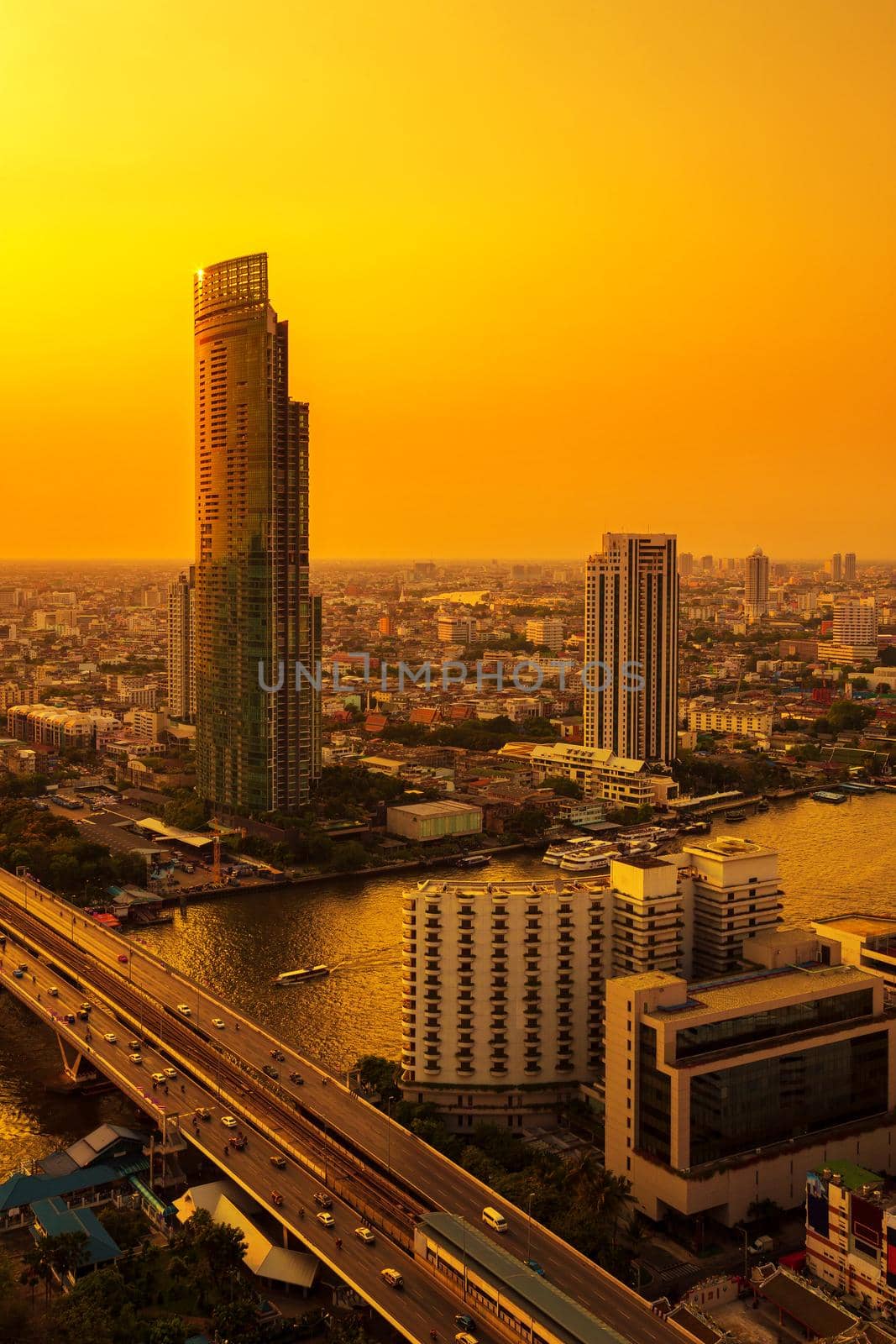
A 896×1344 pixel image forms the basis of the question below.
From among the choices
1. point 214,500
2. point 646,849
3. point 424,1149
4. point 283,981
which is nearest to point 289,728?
point 214,500

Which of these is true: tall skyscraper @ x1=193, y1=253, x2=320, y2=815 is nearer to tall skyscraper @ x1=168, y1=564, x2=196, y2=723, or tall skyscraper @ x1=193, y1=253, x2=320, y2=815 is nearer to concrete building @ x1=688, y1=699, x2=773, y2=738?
tall skyscraper @ x1=168, y1=564, x2=196, y2=723

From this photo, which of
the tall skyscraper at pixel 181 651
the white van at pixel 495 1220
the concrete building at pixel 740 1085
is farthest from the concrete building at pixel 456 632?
the white van at pixel 495 1220

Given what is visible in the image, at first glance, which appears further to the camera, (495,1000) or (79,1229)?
(495,1000)

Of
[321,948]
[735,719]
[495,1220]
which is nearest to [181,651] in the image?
[735,719]

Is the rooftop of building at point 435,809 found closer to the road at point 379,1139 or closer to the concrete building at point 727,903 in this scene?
the road at point 379,1139

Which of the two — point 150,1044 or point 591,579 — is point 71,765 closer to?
point 591,579

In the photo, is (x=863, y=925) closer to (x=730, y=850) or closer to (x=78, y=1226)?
(x=730, y=850)

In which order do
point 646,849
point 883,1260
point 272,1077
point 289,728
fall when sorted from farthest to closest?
point 289,728 → point 646,849 → point 272,1077 → point 883,1260
